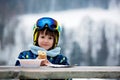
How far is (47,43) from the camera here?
79.6 inches

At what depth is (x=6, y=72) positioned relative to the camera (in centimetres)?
136

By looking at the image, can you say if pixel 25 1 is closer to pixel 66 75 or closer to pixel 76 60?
pixel 76 60

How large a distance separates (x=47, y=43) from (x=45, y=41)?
0.07 ft

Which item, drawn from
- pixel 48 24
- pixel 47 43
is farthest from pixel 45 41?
pixel 48 24

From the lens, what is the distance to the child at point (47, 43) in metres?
2.00

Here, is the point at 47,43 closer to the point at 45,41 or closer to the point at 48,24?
the point at 45,41

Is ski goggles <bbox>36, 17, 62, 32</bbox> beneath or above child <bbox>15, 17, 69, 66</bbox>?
above

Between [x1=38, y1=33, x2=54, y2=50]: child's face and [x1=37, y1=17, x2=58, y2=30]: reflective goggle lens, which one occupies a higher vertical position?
[x1=37, y1=17, x2=58, y2=30]: reflective goggle lens

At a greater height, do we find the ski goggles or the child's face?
the ski goggles

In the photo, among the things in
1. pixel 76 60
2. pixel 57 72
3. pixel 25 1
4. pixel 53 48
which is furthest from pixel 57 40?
pixel 76 60

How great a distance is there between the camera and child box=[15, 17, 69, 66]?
2.00 metres

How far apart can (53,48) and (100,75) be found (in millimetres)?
773

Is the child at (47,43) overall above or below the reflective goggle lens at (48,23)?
below

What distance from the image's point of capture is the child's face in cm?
202
